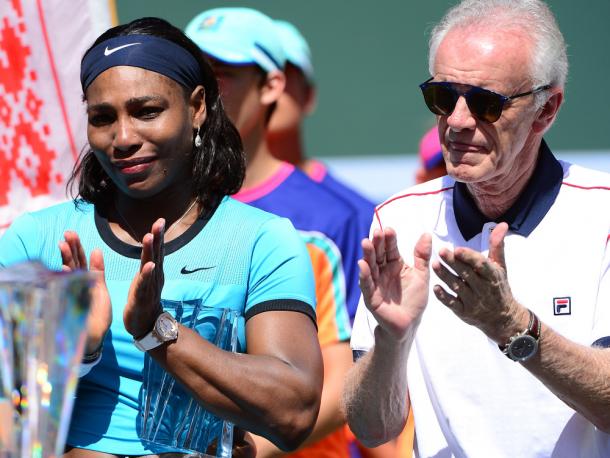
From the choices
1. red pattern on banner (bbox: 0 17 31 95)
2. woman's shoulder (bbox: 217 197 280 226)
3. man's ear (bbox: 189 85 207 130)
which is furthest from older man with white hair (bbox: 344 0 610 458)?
red pattern on banner (bbox: 0 17 31 95)

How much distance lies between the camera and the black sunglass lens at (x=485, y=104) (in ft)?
9.78

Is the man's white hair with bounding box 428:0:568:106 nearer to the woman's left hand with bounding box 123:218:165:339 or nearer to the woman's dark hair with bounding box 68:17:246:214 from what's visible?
the woman's dark hair with bounding box 68:17:246:214

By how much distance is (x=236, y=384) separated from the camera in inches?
108

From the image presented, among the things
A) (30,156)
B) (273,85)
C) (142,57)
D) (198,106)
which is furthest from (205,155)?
(273,85)

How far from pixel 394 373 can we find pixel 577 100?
6.72m

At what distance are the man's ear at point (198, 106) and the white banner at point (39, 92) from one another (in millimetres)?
715

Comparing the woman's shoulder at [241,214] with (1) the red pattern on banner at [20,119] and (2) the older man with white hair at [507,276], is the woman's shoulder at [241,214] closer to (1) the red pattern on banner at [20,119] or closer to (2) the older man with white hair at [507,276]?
(2) the older man with white hair at [507,276]

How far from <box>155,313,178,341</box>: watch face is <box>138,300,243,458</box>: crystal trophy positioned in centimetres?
14

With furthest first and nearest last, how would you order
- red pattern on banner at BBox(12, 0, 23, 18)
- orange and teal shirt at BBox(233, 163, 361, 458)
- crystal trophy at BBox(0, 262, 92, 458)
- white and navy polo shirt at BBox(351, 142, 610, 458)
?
1. orange and teal shirt at BBox(233, 163, 361, 458)
2. red pattern on banner at BBox(12, 0, 23, 18)
3. white and navy polo shirt at BBox(351, 142, 610, 458)
4. crystal trophy at BBox(0, 262, 92, 458)

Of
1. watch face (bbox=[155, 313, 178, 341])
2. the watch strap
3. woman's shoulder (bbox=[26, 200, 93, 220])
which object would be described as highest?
woman's shoulder (bbox=[26, 200, 93, 220])

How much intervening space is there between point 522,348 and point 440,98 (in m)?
0.69

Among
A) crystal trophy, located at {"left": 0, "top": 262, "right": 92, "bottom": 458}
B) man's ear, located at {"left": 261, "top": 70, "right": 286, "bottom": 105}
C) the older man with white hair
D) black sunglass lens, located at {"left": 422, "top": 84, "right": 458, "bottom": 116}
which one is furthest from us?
man's ear, located at {"left": 261, "top": 70, "right": 286, "bottom": 105}

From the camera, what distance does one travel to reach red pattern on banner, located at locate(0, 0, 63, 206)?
3811 millimetres

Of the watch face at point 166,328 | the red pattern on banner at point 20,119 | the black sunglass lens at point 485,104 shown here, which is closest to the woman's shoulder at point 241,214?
the watch face at point 166,328
